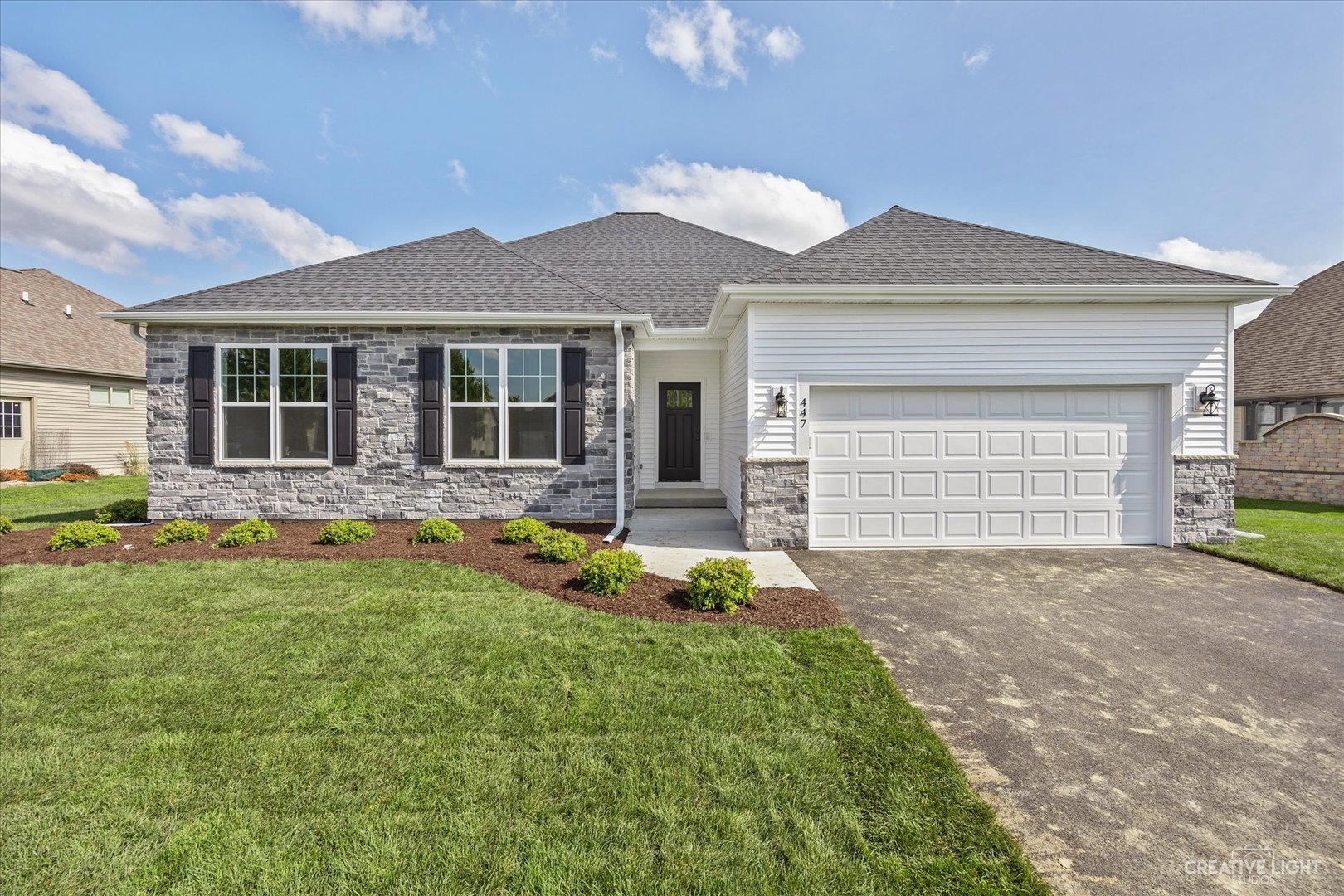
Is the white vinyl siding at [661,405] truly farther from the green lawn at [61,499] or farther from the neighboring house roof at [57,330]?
the neighboring house roof at [57,330]

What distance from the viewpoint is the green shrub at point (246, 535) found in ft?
21.7

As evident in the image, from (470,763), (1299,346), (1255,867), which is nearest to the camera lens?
(1255,867)

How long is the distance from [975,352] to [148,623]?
9.21 metres

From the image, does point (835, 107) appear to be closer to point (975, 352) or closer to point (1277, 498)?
point (975, 352)

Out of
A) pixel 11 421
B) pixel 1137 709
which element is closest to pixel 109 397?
pixel 11 421

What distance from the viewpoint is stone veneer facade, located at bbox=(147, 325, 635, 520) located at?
820 cm

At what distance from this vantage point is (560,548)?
19.8 feet

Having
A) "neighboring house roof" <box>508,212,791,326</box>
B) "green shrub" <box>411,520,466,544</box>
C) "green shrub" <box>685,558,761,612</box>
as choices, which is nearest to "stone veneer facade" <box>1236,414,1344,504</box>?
"neighboring house roof" <box>508,212,791,326</box>

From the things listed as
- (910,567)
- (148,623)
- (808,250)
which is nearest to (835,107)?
(808,250)

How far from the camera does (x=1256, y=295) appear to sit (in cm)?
656

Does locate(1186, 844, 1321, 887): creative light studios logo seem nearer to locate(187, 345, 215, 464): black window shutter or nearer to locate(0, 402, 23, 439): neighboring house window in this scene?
locate(187, 345, 215, 464): black window shutter

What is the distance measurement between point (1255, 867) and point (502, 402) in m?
8.42

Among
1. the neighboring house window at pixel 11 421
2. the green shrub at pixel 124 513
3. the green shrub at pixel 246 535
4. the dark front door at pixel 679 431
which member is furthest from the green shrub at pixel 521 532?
the neighboring house window at pixel 11 421

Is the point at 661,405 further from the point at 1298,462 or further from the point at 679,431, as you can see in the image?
the point at 1298,462
